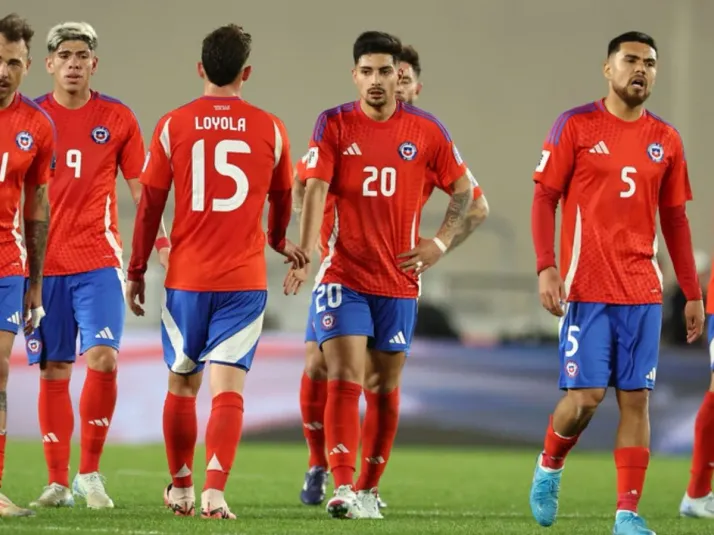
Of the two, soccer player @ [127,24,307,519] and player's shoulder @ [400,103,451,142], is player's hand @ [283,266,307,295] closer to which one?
soccer player @ [127,24,307,519]

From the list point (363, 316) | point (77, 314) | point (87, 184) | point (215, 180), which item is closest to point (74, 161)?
point (87, 184)

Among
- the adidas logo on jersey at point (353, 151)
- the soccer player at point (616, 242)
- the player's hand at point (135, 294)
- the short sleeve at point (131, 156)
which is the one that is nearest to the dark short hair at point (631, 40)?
the soccer player at point (616, 242)

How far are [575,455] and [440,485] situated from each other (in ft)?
14.2

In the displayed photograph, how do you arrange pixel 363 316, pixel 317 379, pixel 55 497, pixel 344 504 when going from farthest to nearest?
pixel 317 379, pixel 363 316, pixel 55 497, pixel 344 504

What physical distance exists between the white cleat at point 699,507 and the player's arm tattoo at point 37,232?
12.6 feet

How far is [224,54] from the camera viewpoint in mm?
6375

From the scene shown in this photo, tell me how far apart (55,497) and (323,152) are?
219 cm

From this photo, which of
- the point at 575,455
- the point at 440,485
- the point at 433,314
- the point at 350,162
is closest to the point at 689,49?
the point at 433,314

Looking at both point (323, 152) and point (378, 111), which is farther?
point (378, 111)

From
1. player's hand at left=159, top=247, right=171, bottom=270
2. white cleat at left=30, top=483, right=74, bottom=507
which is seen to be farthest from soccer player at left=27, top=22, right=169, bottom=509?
player's hand at left=159, top=247, right=171, bottom=270

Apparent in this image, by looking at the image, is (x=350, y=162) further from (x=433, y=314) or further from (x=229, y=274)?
(x=433, y=314)

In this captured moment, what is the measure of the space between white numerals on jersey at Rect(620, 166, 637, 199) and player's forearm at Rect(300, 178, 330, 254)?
1539 mm

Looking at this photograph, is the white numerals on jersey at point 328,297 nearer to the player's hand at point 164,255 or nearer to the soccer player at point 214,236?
the soccer player at point 214,236

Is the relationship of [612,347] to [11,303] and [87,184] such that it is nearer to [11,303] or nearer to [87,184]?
[11,303]
